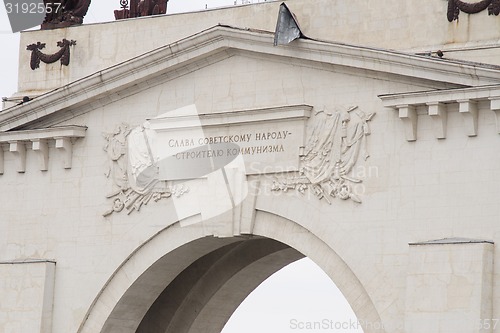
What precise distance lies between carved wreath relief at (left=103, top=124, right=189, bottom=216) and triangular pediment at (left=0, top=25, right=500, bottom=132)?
0.84 meters

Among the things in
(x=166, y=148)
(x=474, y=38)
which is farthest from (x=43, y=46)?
(x=474, y=38)

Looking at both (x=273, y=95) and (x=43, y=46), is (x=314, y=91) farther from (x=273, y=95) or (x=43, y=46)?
A: (x=43, y=46)

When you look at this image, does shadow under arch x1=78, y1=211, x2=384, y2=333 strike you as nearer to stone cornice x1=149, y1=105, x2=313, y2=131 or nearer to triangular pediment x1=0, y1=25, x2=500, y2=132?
stone cornice x1=149, y1=105, x2=313, y2=131

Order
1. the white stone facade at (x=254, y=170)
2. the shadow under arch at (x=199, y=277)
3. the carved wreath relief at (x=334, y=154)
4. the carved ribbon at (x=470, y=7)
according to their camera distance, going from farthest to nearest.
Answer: the shadow under arch at (x=199, y=277)
the carved ribbon at (x=470, y=7)
the carved wreath relief at (x=334, y=154)
the white stone facade at (x=254, y=170)

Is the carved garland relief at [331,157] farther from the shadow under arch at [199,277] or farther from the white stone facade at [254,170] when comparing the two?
the shadow under arch at [199,277]

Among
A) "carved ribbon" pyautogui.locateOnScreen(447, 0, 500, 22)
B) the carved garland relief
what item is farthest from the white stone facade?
"carved ribbon" pyautogui.locateOnScreen(447, 0, 500, 22)

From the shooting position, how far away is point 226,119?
1144 inches

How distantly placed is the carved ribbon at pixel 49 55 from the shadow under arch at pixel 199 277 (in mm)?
4943

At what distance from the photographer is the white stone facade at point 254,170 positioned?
2636 cm

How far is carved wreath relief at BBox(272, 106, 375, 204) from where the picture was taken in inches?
1087

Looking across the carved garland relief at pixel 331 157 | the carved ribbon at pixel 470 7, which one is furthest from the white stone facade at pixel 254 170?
the carved ribbon at pixel 470 7

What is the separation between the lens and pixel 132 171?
30281mm

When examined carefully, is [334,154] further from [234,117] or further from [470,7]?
[470,7]

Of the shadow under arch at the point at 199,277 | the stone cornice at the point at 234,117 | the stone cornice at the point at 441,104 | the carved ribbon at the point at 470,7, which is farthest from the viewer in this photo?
the stone cornice at the point at 234,117
